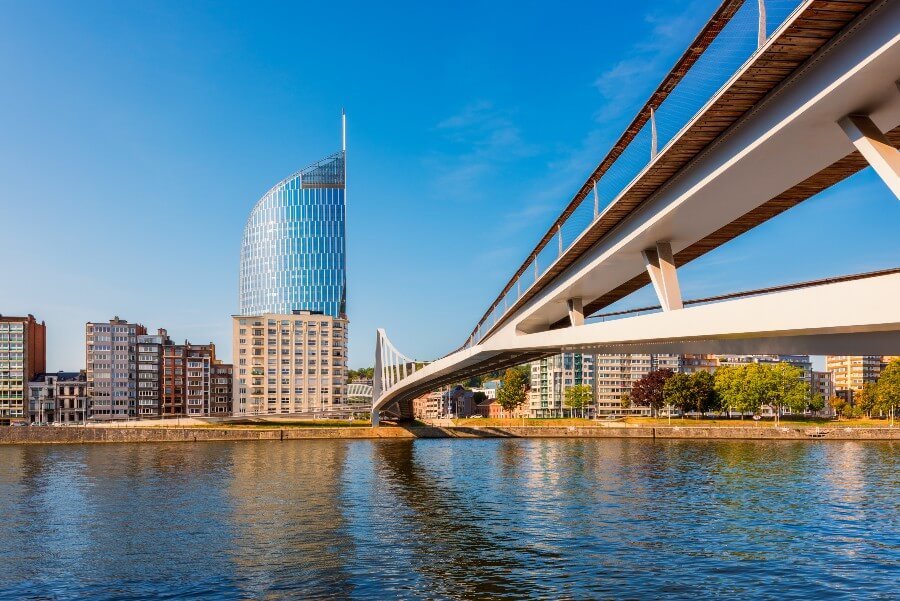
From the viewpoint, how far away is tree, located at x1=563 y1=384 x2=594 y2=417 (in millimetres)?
158250

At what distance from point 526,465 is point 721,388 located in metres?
87.3

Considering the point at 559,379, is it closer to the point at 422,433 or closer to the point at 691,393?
the point at 691,393

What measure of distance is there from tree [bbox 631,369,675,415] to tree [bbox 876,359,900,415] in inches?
1467

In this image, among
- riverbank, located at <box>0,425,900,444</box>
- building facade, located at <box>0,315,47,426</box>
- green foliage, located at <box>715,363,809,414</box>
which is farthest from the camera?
green foliage, located at <box>715,363,809,414</box>

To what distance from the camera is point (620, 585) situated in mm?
24188

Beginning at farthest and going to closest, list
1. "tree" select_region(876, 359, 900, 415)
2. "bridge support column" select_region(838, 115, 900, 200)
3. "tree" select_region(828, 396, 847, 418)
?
"tree" select_region(828, 396, 847, 418)
"tree" select_region(876, 359, 900, 415)
"bridge support column" select_region(838, 115, 900, 200)

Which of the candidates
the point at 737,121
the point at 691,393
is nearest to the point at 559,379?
the point at 691,393

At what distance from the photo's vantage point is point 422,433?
120750 millimetres

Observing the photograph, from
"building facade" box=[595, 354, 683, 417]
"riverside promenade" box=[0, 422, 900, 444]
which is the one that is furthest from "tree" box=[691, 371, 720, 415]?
"building facade" box=[595, 354, 683, 417]

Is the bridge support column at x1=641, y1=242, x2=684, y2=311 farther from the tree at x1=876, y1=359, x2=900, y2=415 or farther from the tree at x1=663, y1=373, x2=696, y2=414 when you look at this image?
the tree at x1=876, y1=359, x2=900, y2=415

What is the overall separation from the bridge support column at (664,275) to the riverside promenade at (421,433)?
318 ft

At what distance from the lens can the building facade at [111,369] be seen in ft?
454

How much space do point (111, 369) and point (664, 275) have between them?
139461 millimetres

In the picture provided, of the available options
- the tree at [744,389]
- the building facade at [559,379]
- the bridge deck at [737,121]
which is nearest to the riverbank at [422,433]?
the tree at [744,389]
